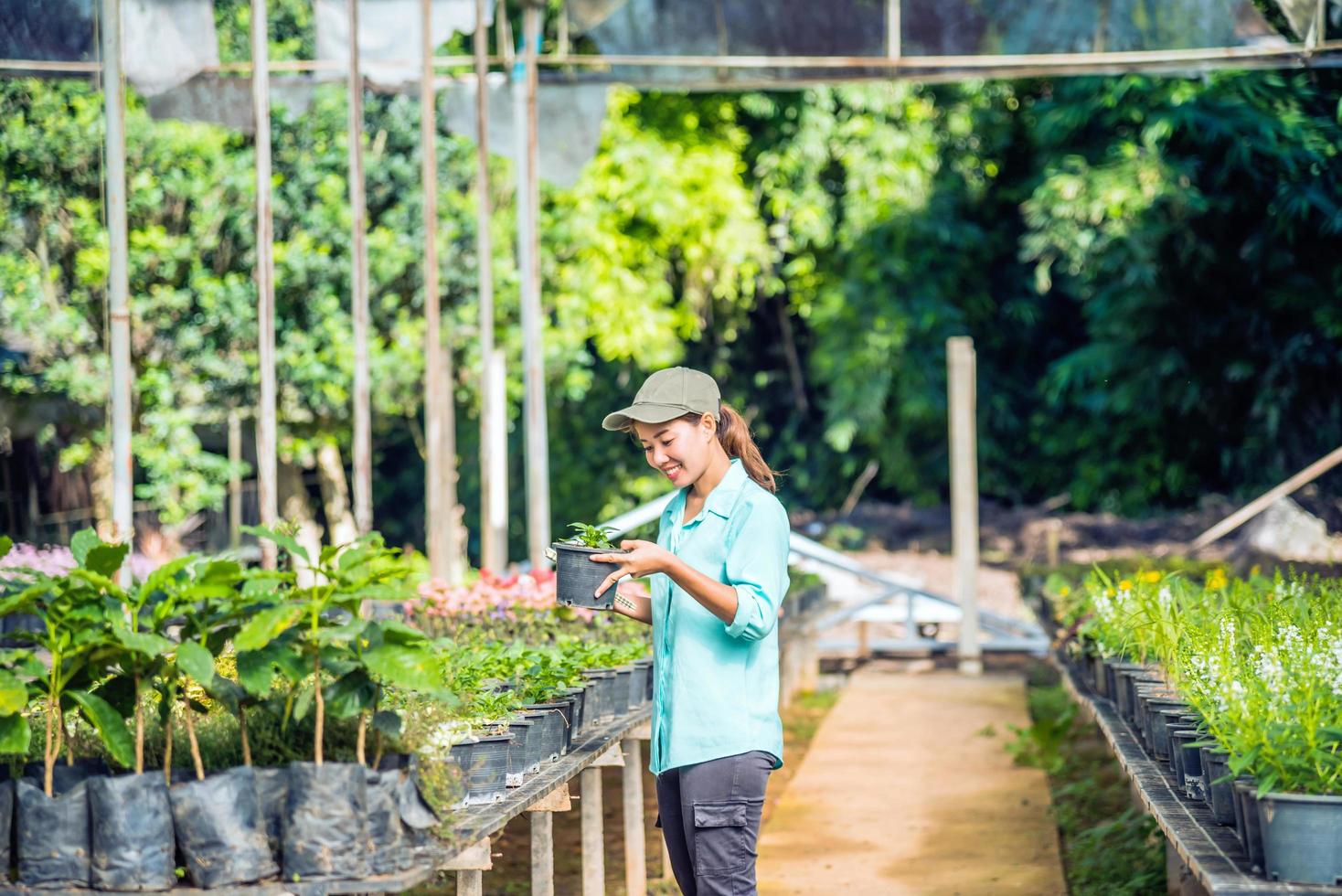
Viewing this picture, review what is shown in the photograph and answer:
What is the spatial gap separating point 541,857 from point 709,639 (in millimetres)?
1324

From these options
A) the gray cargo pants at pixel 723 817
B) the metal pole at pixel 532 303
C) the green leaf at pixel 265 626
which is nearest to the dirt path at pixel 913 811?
the metal pole at pixel 532 303

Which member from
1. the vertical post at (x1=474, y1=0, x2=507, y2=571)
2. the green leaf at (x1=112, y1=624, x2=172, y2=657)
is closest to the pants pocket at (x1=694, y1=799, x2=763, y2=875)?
the green leaf at (x1=112, y1=624, x2=172, y2=657)

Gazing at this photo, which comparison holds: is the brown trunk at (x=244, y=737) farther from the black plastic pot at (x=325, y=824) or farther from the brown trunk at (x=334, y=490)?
the brown trunk at (x=334, y=490)

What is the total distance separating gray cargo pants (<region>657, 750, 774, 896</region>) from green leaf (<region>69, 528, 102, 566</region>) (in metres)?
1.13

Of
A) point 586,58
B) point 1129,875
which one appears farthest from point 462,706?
point 586,58

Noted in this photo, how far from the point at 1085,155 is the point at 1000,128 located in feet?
6.38

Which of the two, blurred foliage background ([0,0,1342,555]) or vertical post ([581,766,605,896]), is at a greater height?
blurred foliage background ([0,0,1342,555])

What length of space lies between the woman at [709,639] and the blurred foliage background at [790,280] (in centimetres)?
833

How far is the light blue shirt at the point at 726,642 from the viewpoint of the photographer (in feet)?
9.20

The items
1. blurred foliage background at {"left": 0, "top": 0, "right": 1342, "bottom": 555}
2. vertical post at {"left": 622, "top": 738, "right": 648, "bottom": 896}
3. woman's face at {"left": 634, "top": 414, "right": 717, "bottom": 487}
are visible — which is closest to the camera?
woman's face at {"left": 634, "top": 414, "right": 717, "bottom": 487}

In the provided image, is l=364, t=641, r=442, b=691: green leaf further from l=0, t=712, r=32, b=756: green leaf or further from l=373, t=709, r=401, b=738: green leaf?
l=0, t=712, r=32, b=756: green leaf

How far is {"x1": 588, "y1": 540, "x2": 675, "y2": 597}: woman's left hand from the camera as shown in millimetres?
2689

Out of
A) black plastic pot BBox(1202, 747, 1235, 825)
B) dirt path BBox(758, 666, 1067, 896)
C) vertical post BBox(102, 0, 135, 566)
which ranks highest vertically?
vertical post BBox(102, 0, 135, 566)

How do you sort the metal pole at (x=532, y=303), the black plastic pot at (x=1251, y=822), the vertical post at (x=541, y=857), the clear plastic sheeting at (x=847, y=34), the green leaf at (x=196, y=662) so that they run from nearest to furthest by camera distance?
the green leaf at (x=196, y=662) → the black plastic pot at (x=1251, y=822) → the vertical post at (x=541, y=857) → the metal pole at (x=532, y=303) → the clear plastic sheeting at (x=847, y=34)
